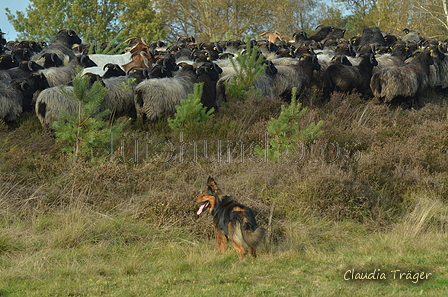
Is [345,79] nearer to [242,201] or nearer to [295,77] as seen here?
[295,77]

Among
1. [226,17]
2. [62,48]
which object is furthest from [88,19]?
[62,48]

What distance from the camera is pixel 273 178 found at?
8.84 metres

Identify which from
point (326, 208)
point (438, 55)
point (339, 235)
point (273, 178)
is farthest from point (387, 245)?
point (438, 55)

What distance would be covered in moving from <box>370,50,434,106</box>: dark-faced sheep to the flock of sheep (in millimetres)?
24

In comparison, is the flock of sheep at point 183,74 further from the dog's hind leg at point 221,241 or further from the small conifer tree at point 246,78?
the dog's hind leg at point 221,241

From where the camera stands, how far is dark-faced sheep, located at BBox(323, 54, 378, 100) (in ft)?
49.2

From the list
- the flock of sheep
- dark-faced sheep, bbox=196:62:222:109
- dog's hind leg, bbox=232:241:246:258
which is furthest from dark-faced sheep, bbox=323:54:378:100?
dog's hind leg, bbox=232:241:246:258

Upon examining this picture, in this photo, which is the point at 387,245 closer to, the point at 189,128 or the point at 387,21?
the point at 189,128

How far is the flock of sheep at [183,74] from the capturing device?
468 inches

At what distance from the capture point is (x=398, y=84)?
48.0 ft

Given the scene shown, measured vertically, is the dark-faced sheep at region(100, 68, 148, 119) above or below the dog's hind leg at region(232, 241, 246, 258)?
above

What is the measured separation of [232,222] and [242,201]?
180 cm

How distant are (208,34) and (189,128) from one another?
2488 cm

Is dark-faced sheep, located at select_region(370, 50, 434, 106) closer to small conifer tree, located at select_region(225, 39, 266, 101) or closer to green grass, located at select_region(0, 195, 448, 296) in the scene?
small conifer tree, located at select_region(225, 39, 266, 101)
